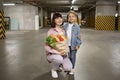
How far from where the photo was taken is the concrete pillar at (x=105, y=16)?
23.8 m

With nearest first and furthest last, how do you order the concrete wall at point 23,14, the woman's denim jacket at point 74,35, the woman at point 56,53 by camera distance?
the woman at point 56,53 < the woman's denim jacket at point 74,35 < the concrete wall at point 23,14

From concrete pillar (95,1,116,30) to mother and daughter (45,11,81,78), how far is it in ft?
64.7

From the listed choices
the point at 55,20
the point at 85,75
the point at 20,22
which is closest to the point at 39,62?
the point at 85,75

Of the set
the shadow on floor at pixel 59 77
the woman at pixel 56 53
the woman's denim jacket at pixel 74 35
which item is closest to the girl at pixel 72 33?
the woman's denim jacket at pixel 74 35

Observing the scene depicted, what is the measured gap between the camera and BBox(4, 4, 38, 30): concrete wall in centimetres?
2409

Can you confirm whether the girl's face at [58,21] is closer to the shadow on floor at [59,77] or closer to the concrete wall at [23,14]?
the shadow on floor at [59,77]

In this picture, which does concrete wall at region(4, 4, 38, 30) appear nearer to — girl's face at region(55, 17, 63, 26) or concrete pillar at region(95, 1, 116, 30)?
concrete pillar at region(95, 1, 116, 30)

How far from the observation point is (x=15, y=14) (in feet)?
79.2

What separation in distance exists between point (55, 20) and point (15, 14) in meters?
20.5

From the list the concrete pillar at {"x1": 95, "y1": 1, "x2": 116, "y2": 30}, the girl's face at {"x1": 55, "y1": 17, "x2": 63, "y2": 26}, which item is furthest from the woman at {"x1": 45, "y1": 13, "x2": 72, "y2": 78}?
the concrete pillar at {"x1": 95, "y1": 1, "x2": 116, "y2": 30}

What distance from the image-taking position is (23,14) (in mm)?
24250

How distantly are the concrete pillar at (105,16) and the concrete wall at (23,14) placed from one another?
7.01 m

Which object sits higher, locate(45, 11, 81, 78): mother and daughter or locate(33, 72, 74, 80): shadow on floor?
locate(45, 11, 81, 78): mother and daughter

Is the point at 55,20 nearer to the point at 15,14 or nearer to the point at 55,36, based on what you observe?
the point at 55,36
